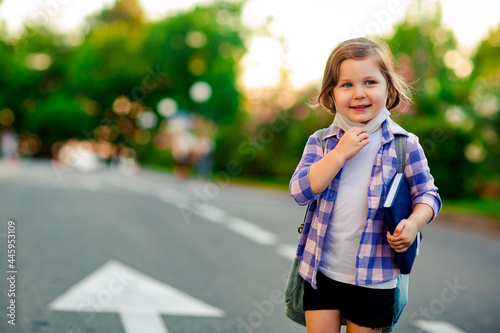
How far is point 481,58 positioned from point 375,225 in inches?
1653

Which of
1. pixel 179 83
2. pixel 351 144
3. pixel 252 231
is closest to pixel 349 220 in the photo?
pixel 351 144

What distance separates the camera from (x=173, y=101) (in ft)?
154

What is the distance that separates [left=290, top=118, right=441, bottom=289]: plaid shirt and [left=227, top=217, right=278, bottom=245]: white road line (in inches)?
216

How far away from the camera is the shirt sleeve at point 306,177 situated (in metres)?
2.07

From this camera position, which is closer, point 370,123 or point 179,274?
point 370,123

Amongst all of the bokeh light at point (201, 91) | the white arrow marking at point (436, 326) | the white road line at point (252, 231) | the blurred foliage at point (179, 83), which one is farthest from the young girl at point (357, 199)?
the bokeh light at point (201, 91)

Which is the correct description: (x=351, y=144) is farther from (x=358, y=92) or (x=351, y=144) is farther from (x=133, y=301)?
(x=133, y=301)

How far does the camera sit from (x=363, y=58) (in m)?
2.11

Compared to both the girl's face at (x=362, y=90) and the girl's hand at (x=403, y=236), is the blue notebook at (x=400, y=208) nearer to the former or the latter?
the girl's hand at (x=403, y=236)

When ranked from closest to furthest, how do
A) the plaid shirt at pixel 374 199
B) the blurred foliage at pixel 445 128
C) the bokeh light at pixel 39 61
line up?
the plaid shirt at pixel 374 199
the blurred foliage at pixel 445 128
the bokeh light at pixel 39 61

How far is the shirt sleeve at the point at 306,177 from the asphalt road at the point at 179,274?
1.89 meters

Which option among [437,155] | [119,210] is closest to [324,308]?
[119,210]

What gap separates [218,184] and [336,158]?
21.5 m

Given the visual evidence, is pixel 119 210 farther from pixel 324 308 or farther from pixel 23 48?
pixel 23 48
